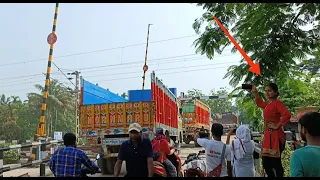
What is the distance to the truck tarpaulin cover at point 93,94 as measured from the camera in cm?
983

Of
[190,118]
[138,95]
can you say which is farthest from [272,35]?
[190,118]

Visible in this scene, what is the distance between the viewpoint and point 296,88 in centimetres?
542

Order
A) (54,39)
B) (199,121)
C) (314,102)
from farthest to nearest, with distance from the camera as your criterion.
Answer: (199,121)
(314,102)
(54,39)

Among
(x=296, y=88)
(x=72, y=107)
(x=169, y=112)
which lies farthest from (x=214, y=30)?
(x=72, y=107)

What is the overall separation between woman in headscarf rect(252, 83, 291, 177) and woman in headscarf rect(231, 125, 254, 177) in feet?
0.94

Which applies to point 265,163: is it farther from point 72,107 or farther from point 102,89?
point 72,107

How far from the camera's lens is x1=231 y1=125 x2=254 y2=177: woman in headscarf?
428 cm

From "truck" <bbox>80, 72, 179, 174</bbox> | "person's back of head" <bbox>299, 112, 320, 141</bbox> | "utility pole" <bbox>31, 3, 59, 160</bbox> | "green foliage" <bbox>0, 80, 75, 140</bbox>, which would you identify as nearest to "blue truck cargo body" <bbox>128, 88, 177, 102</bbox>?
"truck" <bbox>80, 72, 179, 174</bbox>

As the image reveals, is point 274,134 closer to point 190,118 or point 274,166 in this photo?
point 274,166

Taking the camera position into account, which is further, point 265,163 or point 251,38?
point 251,38

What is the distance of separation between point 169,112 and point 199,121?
13185mm

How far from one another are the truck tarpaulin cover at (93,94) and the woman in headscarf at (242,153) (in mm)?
6270

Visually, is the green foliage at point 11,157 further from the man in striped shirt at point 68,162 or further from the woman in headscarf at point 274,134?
the woman in headscarf at point 274,134

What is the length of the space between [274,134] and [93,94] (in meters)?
7.42
